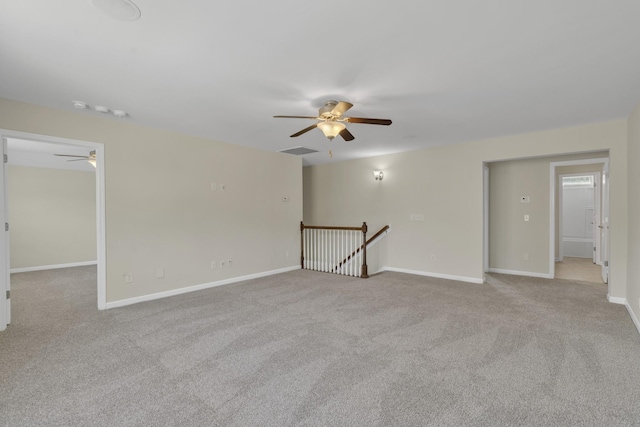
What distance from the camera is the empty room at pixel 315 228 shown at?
6.42ft

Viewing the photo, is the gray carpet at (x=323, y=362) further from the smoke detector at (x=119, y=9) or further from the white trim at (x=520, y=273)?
the smoke detector at (x=119, y=9)

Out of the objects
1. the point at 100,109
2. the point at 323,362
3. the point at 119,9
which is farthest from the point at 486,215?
the point at 100,109

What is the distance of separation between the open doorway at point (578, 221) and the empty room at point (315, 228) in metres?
0.29

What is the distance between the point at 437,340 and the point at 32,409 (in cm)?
320

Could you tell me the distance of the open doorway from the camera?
21.2 ft

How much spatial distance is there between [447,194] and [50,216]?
869 cm

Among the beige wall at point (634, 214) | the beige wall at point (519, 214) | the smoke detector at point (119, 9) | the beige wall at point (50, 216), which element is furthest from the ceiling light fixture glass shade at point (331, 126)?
the beige wall at point (50, 216)

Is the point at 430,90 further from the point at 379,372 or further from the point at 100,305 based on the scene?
the point at 100,305

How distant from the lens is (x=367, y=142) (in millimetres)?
5332

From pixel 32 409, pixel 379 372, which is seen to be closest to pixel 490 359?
pixel 379 372

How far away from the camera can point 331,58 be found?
2408 millimetres

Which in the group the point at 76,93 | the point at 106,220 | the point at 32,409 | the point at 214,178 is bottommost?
the point at 32,409

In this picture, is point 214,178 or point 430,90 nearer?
point 430,90

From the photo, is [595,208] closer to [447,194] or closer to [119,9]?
[447,194]
